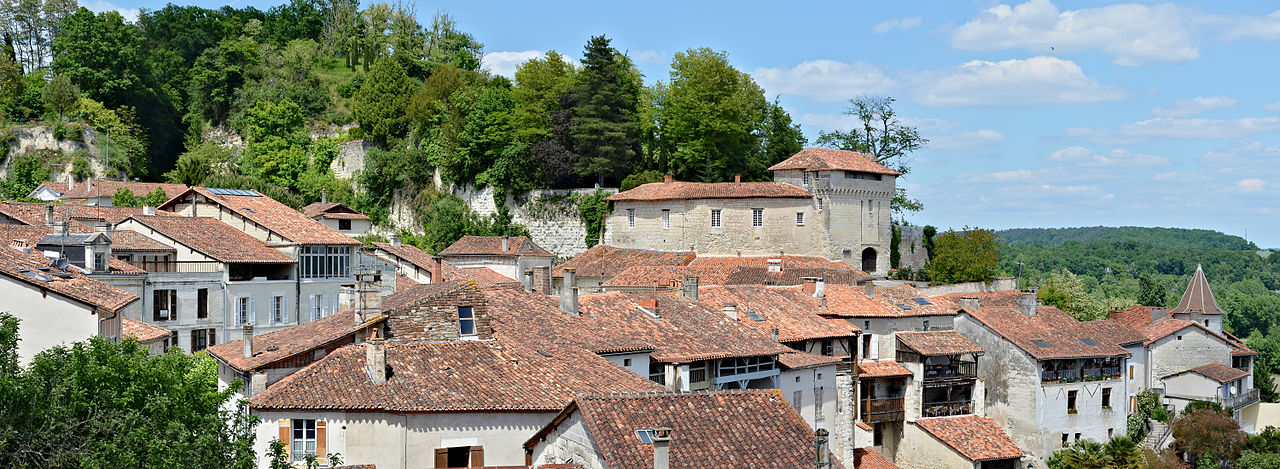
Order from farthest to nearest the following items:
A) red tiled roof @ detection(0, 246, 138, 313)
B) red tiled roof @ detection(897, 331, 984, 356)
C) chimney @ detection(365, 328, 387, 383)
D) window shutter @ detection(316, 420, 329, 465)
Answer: red tiled roof @ detection(897, 331, 984, 356)
red tiled roof @ detection(0, 246, 138, 313)
chimney @ detection(365, 328, 387, 383)
window shutter @ detection(316, 420, 329, 465)

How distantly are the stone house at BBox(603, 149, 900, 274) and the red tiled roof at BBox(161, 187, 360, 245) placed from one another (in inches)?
771

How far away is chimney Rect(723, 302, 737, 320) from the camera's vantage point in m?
38.1

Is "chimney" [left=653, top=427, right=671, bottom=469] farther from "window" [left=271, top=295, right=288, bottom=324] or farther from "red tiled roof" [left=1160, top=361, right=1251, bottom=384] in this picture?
"red tiled roof" [left=1160, top=361, right=1251, bottom=384]

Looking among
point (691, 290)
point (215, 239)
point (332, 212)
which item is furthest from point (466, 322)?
point (332, 212)

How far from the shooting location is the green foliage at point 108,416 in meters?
16.0

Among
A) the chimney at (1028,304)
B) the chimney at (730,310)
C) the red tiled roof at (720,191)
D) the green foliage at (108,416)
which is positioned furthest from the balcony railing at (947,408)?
the green foliage at (108,416)

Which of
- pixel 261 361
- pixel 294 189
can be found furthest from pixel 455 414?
pixel 294 189

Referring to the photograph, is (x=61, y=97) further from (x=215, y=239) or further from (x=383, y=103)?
(x=215, y=239)

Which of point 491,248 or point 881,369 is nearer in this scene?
point 881,369

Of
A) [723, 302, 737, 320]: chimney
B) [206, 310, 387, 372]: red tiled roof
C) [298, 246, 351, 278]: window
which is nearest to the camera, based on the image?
[206, 310, 387, 372]: red tiled roof

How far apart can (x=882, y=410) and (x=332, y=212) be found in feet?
118

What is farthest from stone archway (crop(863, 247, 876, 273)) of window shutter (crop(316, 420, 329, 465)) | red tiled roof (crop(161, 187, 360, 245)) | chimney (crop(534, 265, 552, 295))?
window shutter (crop(316, 420, 329, 465))

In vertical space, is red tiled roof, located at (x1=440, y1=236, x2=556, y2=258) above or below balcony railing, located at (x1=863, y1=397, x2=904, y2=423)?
above

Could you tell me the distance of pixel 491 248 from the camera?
5975 centimetres
